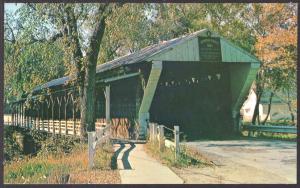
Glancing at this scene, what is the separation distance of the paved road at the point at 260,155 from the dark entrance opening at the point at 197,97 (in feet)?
13.8

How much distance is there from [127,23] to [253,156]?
7006mm

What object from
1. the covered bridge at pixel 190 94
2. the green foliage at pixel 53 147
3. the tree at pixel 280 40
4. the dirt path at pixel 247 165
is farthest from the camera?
the tree at pixel 280 40

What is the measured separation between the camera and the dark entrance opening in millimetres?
23453

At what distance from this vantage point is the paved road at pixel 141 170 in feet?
33.4

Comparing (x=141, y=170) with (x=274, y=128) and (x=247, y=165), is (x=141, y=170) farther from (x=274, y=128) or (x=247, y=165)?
(x=274, y=128)

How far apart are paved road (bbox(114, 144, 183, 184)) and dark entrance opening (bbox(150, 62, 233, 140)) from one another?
7.71 meters

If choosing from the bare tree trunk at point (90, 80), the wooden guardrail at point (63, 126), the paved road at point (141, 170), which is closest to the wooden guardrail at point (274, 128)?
the paved road at point (141, 170)

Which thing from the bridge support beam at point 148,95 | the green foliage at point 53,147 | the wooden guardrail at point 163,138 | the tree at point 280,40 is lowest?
the green foliage at point 53,147

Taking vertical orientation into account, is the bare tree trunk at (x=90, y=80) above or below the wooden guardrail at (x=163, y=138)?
above

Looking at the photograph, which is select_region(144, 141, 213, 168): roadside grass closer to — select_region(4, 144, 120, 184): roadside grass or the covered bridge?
select_region(4, 144, 120, 184): roadside grass

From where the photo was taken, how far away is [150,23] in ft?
127

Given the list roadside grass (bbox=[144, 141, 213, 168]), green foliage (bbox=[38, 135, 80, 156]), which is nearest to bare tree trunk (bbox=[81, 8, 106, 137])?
green foliage (bbox=[38, 135, 80, 156])

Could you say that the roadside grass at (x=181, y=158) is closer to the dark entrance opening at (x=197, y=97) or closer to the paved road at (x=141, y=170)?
the paved road at (x=141, y=170)

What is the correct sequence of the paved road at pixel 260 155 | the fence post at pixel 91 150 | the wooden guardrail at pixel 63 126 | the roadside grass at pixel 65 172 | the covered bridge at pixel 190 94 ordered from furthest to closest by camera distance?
the wooden guardrail at pixel 63 126
the covered bridge at pixel 190 94
the fence post at pixel 91 150
the paved road at pixel 260 155
the roadside grass at pixel 65 172
